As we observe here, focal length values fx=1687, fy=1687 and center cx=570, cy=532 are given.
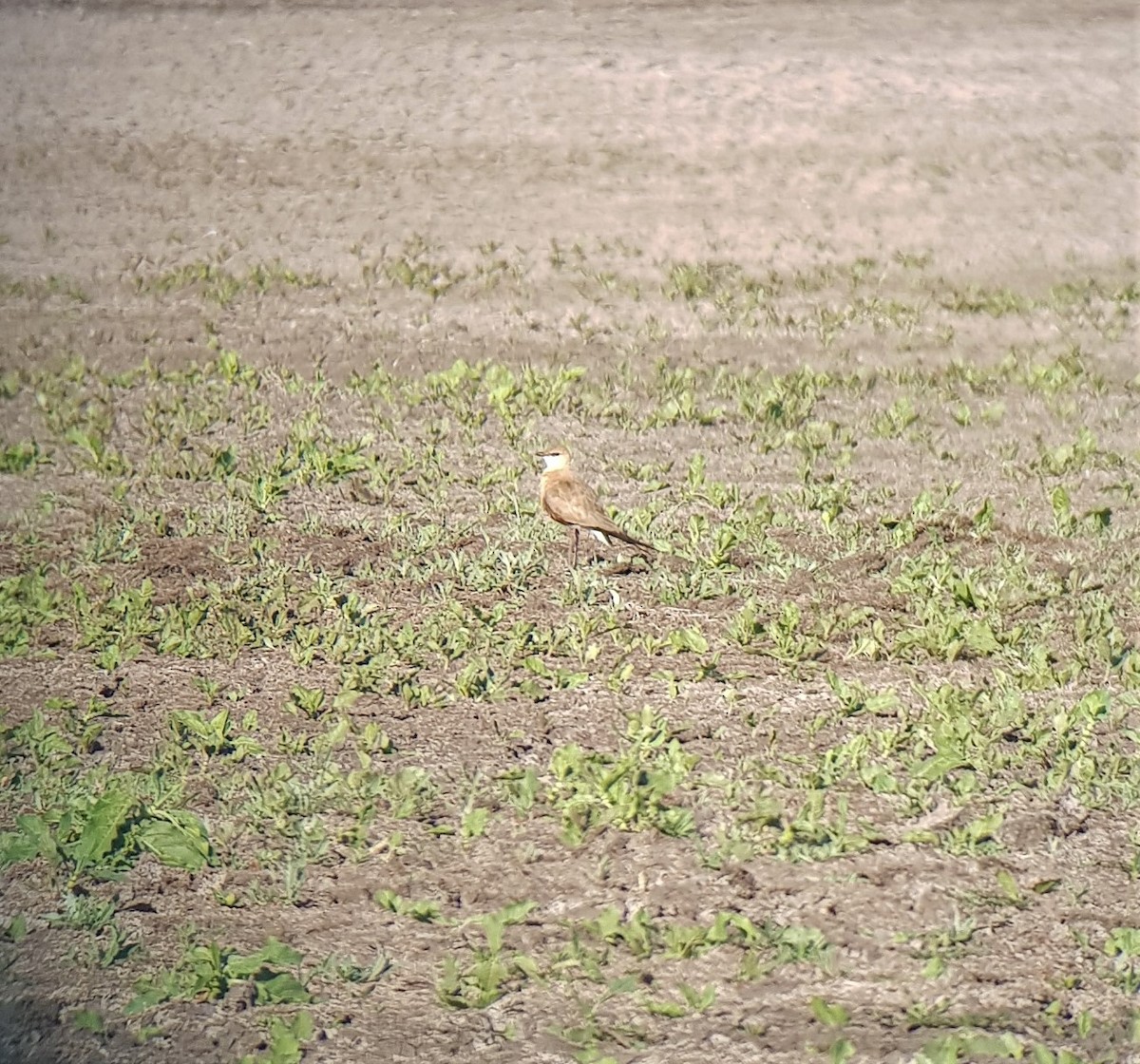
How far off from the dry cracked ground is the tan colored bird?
0.16 meters

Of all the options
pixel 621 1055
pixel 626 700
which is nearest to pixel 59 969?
pixel 621 1055

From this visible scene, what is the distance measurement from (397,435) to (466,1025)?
14.1 ft

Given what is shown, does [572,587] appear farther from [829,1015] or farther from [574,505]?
[829,1015]

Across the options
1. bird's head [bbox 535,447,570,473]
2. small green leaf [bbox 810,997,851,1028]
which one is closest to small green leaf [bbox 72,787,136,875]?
small green leaf [bbox 810,997,851,1028]

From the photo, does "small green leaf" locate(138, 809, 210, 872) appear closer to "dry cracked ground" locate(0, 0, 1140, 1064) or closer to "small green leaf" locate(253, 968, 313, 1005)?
"dry cracked ground" locate(0, 0, 1140, 1064)

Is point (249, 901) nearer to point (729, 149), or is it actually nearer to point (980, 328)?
point (980, 328)

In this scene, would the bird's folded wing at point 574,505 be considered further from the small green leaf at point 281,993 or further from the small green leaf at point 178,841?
the small green leaf at point 281,993

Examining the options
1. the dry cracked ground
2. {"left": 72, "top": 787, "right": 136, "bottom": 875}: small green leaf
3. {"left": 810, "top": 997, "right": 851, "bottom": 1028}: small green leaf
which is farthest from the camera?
{"left": 72, "top": 787, "right": 136, "bottom": 875}: small green leaf

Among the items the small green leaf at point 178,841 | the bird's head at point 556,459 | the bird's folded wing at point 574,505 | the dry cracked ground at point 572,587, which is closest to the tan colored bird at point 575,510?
the bird's folded wing at point 574,505

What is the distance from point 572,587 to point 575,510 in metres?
0.30

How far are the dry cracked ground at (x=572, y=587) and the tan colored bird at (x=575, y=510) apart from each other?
0.16m

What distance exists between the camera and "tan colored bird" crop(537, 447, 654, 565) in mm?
6621

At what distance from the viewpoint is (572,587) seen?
6.64 meters

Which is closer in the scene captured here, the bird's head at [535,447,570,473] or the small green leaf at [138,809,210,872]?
the small green leaf at [138,809,210,872]
